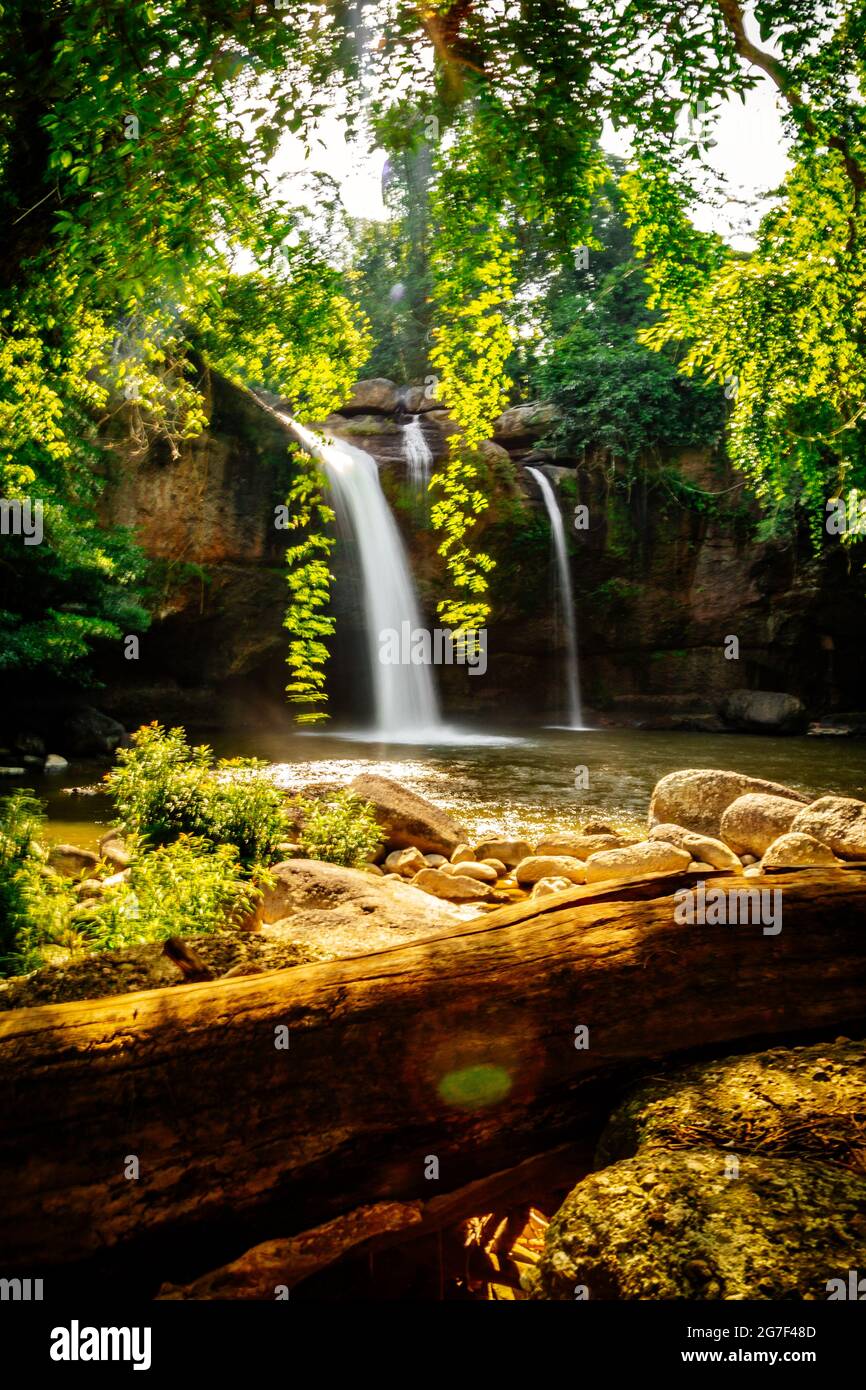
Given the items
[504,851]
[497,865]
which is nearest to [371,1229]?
[497,865]

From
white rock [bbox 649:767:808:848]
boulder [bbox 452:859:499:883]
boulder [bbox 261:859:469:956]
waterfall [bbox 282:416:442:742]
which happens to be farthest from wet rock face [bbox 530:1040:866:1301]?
waterfall [bbox 282:416:442:742]

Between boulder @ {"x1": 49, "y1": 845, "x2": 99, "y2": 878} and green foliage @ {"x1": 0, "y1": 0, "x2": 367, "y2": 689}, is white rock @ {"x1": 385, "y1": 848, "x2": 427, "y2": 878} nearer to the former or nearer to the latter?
boulder @ {"x1": 49, "y1": 845, "x2": 99, "y2": 878}

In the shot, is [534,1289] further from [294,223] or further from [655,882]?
[294,223]

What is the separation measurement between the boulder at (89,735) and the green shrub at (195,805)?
319 inches

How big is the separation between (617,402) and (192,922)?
24077 millimetres

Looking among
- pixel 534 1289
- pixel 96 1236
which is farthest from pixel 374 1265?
pixel 96 1236

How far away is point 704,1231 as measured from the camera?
5.69 ft

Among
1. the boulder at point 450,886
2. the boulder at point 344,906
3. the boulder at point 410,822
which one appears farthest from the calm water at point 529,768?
the boulder at point 344,906

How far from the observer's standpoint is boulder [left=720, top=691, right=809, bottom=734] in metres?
21.5

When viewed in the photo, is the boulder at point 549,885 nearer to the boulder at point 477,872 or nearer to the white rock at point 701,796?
the boulder at point 477,872

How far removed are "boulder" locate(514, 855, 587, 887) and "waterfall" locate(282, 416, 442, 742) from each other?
1271cm

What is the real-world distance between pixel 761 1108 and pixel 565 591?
76.5ft

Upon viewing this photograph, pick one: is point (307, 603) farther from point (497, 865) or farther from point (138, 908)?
point (497, 865)

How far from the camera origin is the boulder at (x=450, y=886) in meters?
7.17
